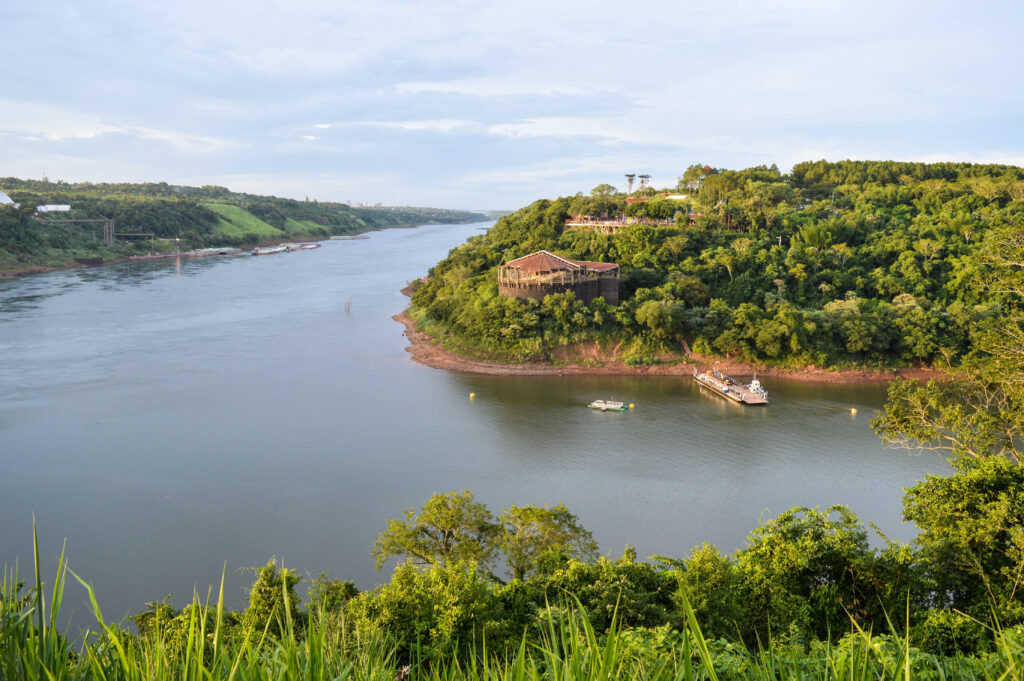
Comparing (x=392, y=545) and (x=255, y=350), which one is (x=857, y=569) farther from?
(x=255, y=350)

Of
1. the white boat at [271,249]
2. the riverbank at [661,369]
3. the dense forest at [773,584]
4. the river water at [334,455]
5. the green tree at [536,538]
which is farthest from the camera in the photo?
the white boat at [271,249]

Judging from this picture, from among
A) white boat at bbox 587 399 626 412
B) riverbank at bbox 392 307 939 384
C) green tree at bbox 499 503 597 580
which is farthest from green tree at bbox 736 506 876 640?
riverbank at bbox 392 307 939 384

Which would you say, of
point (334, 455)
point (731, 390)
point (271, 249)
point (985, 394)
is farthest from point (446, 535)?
point (271, 249)

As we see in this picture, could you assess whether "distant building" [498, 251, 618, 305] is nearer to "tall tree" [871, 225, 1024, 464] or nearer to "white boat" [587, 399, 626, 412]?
"white boat" [587, 399, 626, 412]

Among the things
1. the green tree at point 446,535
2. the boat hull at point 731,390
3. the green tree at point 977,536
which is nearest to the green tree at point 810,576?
the green tree at point 977,536

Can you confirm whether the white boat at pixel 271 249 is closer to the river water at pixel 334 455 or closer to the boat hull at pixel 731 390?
the river water at pixel 334 455

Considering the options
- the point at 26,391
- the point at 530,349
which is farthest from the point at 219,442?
the point at 530,349
